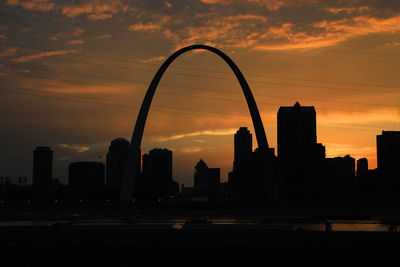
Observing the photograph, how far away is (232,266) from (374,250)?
10.7 metres

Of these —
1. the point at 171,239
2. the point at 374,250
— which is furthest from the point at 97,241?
the point at 374,250

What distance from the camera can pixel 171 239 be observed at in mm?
39406

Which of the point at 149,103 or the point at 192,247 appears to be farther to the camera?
the point at 149,103

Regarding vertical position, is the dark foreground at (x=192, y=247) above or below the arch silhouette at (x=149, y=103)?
below

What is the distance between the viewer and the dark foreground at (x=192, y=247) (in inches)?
1101

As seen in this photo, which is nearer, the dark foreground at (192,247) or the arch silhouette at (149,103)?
the dark foreground at (192,247)

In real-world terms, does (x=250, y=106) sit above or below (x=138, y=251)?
above

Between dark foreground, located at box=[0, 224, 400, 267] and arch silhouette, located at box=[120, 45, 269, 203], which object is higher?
arch silhouette, located at box=[120, 45, 269, 203]

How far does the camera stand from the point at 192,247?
112 feet

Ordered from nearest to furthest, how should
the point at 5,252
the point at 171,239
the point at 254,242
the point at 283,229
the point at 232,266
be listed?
1. the point at 232,266
2. the point at 5,252
3. the point at 254,242
4. the point at 171,239
5. the point at 283,229

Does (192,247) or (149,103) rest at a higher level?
(149,103)

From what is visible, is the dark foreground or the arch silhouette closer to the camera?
the dark foreground

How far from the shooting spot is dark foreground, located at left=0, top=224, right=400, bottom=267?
91.7ft

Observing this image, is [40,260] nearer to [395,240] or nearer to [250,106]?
[395,240]
